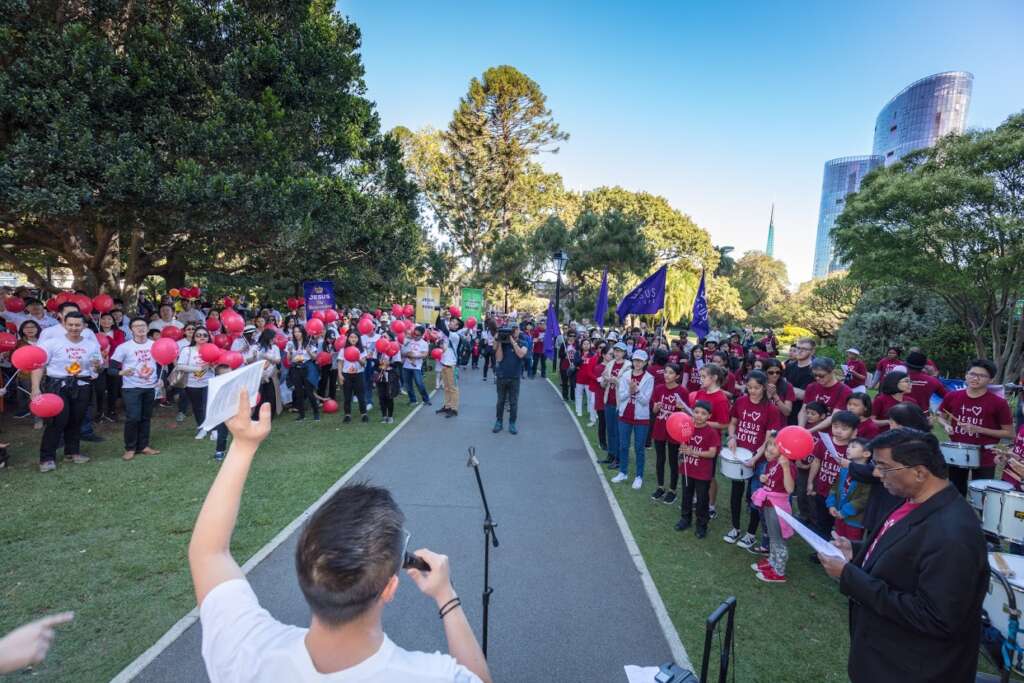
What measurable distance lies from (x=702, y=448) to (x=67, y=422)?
28.0ft

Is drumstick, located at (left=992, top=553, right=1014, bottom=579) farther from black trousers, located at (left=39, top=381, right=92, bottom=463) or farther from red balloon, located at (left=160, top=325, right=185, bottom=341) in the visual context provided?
red balloon, located at (left=160, top=325, right=185, bottom=341)

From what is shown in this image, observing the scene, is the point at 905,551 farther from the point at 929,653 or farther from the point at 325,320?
the point at 325,320

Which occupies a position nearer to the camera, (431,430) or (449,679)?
(449,679)

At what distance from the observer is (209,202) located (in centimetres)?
927

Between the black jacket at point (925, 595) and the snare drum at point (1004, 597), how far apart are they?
1.23 metres

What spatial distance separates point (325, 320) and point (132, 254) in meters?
4.94

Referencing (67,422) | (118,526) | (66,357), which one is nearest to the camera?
(118,526)

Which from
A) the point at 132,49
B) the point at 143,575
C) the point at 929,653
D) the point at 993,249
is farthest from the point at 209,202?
the point at 993,249

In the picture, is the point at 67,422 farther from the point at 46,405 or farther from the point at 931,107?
the point at 931,107

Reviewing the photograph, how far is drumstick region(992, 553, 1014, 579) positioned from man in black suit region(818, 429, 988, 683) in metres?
1.37

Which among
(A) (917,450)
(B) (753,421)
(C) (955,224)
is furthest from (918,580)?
(C) (955,224)

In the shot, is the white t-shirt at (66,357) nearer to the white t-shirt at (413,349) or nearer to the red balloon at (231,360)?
the red balloon at (231,360)

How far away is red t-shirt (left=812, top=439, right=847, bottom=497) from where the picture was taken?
5.11 meters

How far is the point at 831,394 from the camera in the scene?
6.73 meters
